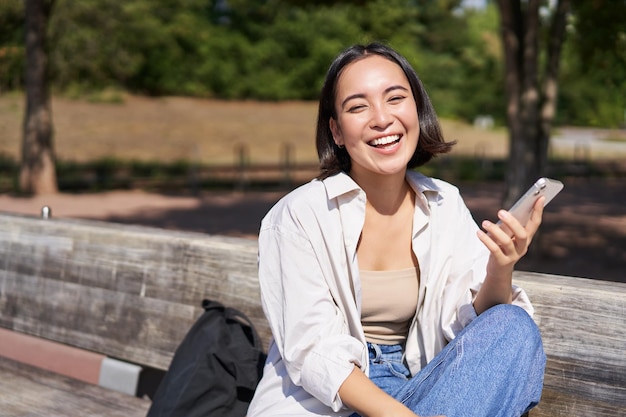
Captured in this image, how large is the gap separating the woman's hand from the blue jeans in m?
0.11

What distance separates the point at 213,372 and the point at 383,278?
59 centimetres

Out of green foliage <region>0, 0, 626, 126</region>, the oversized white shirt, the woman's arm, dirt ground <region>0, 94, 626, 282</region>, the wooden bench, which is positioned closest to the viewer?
the woman's arm

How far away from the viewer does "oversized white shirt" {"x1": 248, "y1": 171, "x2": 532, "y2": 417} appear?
2.00 meters

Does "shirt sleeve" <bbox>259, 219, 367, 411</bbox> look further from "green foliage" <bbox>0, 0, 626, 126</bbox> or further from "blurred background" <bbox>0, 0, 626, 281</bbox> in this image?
"green foliage" <bbox>0, 0, 626, 126</bbox>

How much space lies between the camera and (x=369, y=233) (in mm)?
2215

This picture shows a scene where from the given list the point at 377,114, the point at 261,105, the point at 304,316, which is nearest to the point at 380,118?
the point at 377,114

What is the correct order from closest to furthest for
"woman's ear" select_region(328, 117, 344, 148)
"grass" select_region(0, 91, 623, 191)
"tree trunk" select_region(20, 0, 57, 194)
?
"woman's ear" select_region(328, 117, 344, 148), "tree trunk" select_region(20, 0, 57, 194), "grass" select_region(0, 91, 623, 191)

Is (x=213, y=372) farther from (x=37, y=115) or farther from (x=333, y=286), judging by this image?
(x=37, y=115)

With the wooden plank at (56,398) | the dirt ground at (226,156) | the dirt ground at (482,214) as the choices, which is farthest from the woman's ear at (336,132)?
the dirt ground at (226,156)

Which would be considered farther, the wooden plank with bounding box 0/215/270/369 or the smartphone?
the wooden plank with bounding box 0/215/270/369

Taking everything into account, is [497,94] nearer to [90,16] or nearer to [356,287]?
[90,16]

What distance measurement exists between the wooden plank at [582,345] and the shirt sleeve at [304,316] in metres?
0.50

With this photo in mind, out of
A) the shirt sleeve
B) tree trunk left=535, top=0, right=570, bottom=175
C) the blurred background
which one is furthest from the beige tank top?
tree trunk left=535, top=0, right=570, bottom=175

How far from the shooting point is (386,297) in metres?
2.18
